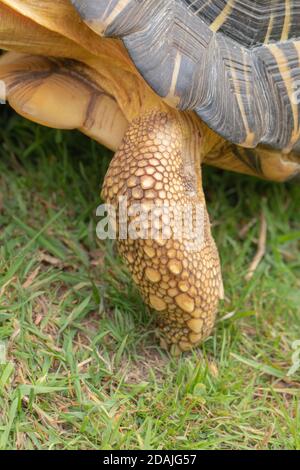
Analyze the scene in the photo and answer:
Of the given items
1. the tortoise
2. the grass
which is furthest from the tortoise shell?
the grass

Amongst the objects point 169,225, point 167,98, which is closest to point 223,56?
point 167,98

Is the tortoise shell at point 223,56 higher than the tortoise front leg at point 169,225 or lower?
higher

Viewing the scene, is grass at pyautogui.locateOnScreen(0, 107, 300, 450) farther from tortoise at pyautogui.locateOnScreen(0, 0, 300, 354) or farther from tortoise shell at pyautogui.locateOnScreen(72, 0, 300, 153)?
tortoise shell at pyautogui.locateOnScreen(72, 0, 300, 153)

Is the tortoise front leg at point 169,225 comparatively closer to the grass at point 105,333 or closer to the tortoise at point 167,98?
the tortoise at point 167,98

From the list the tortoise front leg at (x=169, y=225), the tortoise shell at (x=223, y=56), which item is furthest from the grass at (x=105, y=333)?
the tortoise shell at (x=223, y=56)
